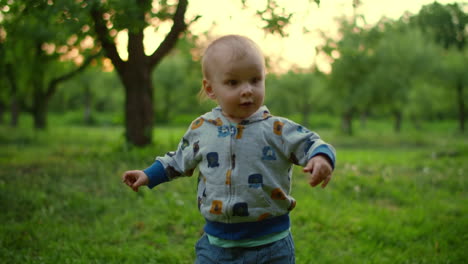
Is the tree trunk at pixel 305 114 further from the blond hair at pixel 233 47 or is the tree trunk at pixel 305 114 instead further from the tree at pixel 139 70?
the blond hair at pixel 233 47

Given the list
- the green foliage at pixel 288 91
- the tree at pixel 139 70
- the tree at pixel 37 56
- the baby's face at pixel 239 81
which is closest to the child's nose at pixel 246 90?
the baby's face at pixel 239 81

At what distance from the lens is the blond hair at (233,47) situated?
2.19 m

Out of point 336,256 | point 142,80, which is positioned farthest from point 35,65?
point 336,256

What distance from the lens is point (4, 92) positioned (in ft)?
60.0

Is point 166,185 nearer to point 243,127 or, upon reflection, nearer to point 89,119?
point 243,127

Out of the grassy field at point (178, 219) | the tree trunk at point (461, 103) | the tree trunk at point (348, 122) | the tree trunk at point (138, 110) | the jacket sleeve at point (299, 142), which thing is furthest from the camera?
the tree trunk at point (461, 103)

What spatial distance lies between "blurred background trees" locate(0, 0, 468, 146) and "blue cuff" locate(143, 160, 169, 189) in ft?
6.68

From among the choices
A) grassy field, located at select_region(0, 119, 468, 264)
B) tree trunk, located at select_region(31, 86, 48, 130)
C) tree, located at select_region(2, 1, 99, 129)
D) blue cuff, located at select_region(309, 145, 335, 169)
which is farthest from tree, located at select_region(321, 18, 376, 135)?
blue cuff, located at select_region(309, 145, 335, 169)

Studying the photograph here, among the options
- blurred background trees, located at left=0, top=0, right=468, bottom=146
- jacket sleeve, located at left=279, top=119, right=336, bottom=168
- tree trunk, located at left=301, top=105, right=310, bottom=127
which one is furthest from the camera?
tree trunk, located at left=301, top=105, right=310, bottom=127

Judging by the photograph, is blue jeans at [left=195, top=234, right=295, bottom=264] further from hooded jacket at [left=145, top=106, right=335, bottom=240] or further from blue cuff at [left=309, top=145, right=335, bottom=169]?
blue cuff at [left=309, top=145, right=335, bottom=169]

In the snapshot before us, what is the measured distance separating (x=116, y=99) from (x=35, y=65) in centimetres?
2585

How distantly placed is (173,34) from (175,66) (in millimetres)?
30012

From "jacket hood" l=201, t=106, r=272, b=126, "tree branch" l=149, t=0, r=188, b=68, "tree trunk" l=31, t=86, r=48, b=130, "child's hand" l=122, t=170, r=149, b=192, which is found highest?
"tree branch" l=149, t=0, r=188, b=68

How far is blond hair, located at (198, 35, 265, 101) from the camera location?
7.19ft
